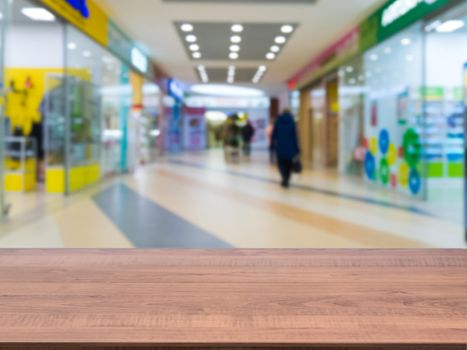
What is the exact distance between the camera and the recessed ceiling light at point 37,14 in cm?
815

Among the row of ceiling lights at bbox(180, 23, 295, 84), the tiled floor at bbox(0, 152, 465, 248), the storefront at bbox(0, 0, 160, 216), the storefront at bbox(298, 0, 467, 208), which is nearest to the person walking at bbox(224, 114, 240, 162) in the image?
the row of ceiling lights at bbox(180, 23, 295, 84)

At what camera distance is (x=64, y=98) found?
29.4ft

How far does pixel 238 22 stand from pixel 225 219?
620 cm

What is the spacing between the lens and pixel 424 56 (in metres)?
8.16

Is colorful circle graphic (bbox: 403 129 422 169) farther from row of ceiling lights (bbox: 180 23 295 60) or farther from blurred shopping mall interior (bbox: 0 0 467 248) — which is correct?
row of ceiling lights (bbox: 180 23 295 60)

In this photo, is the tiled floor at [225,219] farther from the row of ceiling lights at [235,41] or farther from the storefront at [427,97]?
the row of ceiling lights at [235,41]

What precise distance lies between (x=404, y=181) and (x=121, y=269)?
8.10 meters

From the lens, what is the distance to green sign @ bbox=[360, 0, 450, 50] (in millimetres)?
7891

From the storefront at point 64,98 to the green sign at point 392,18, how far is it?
514cm

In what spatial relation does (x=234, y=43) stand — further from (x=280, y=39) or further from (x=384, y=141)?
(x=384, y=141)

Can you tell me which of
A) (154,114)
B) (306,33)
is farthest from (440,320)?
(154,114)

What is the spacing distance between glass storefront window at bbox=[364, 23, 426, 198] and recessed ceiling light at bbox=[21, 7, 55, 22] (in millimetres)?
5569

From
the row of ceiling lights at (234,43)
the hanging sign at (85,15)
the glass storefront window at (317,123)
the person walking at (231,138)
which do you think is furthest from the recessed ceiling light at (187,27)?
the person walking at (231,138)

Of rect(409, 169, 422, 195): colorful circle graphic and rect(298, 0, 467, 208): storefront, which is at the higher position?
rect(298, 0, 467, 208): storefront
